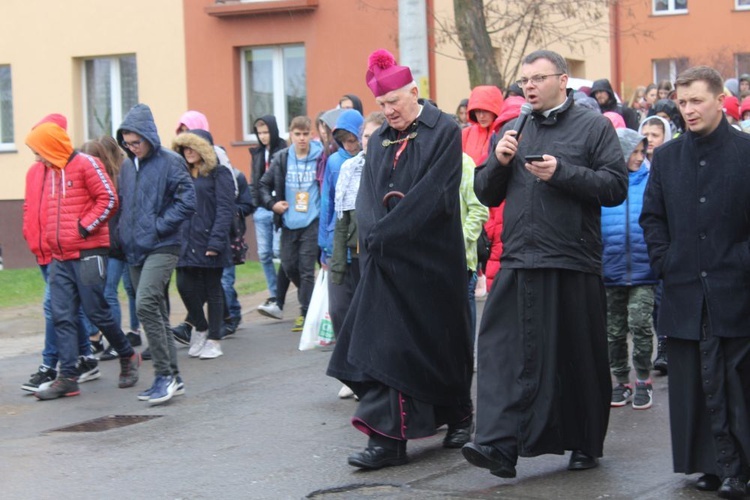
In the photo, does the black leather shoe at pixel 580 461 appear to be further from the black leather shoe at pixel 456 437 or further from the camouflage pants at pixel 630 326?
the camouflage pants at pixel 630 326

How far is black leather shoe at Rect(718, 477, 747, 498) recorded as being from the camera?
552 cm

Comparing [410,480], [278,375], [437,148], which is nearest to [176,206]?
[278,375]

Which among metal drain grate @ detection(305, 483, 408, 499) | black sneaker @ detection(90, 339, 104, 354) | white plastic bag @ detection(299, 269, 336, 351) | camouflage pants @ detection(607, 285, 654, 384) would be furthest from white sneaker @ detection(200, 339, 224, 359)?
metal drain grate @ detection(305, 483, 408, 499)

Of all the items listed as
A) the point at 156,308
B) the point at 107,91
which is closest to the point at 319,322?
the point at 156,308

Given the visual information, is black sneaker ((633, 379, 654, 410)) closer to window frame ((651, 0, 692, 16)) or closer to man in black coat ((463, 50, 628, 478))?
man in black coat ((463, 50, 628, 478))

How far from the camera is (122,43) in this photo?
812 inches

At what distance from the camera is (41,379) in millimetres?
9352

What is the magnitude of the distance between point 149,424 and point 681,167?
3.97m

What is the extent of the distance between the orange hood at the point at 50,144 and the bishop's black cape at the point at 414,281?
3179 millimetres

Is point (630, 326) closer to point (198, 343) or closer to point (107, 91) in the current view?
point (198, 343)

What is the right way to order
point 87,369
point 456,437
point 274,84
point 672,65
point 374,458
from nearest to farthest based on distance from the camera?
point 374,458 → point 456,437 → point 87,369 → point 274,84 → point 672,65

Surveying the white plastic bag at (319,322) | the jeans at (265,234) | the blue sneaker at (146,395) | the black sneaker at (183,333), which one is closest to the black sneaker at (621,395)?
the white plastic bag at (319,322)

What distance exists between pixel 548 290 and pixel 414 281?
2.79 feet

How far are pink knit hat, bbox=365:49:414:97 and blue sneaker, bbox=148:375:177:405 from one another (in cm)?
305
